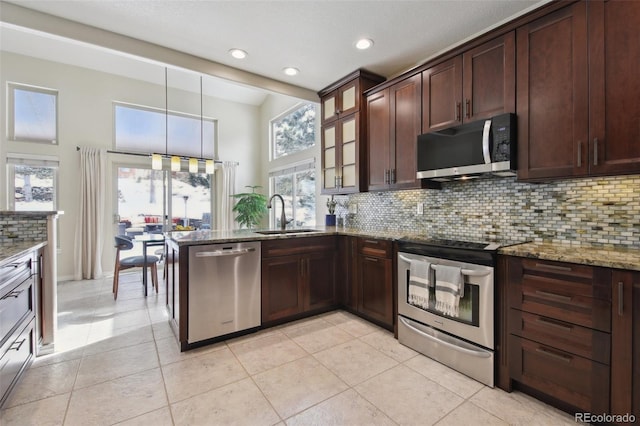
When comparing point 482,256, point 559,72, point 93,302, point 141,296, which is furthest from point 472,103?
point 93,302

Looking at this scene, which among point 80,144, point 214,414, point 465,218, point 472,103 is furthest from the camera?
point 80,144

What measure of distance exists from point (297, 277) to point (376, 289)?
31.6 inches

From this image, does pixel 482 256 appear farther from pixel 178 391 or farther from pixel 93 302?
pixel 93 302

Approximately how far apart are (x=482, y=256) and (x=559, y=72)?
1.29 meters

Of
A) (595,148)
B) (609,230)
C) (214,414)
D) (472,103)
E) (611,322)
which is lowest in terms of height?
(214,414)

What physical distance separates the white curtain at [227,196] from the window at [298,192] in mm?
886

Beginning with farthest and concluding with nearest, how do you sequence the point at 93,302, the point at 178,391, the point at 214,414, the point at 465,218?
the point at 93,302, the point at 465,218, the point at 178,391, the point at 214,414

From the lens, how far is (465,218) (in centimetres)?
263

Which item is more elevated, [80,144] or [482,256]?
[80,144]

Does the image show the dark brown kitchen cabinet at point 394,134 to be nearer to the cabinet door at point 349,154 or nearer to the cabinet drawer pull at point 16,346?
the cabinet door at point 349,154

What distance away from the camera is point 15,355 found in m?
1.77

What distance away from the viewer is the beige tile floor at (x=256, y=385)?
5.21ft

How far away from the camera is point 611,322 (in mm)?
1431

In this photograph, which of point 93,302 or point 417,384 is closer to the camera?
point 417,384
